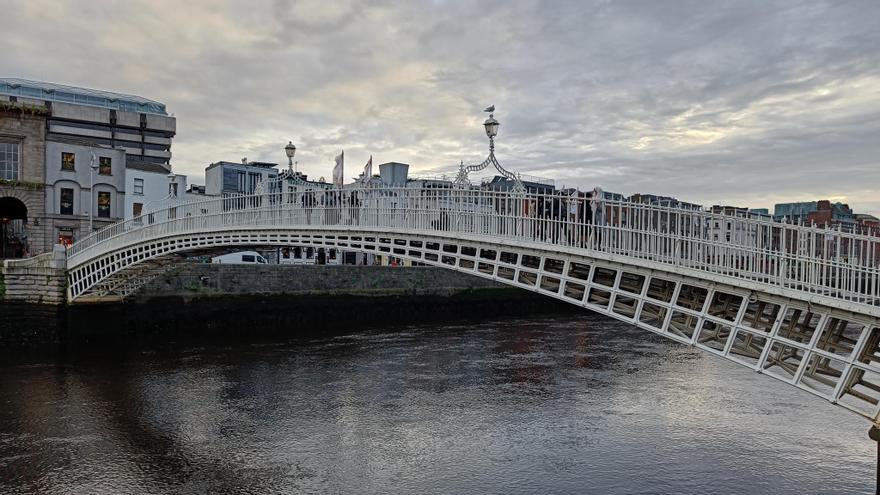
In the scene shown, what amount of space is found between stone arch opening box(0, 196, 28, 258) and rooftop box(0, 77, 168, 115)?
32.3 metres

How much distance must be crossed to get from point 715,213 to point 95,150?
39461mm

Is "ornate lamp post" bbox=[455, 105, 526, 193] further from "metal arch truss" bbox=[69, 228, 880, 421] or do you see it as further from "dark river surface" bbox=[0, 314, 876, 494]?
"dark river surface" bbox=[0, 314, 876, 494]

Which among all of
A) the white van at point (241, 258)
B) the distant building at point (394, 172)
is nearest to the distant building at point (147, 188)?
the white van at point (241, 258)

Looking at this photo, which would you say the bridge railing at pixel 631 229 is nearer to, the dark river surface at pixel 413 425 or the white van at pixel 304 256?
the dark river surface at pixel 413 425

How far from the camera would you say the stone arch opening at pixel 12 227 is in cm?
3819

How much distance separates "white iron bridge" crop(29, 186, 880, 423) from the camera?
9352 mm

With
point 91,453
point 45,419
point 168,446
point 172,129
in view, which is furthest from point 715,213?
point 172,129

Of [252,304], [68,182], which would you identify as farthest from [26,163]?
[252,304]

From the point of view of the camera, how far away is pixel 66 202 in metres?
38.2

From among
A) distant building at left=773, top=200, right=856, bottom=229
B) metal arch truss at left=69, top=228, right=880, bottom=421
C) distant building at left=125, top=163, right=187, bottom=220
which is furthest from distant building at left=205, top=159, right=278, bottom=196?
distant building at left=773, top=200, right=856, bottom=229

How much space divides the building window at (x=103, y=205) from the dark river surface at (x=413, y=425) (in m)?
17.2

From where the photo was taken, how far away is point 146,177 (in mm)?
41375

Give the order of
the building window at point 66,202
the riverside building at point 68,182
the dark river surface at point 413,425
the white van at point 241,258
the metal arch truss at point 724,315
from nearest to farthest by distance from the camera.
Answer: the metal arch truss at point 724,315, the dark river surface at point 413,425, the riverside building at point 68,182, the building window at point 66,202, the white van at point 241,258

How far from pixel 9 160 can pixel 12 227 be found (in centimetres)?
481
